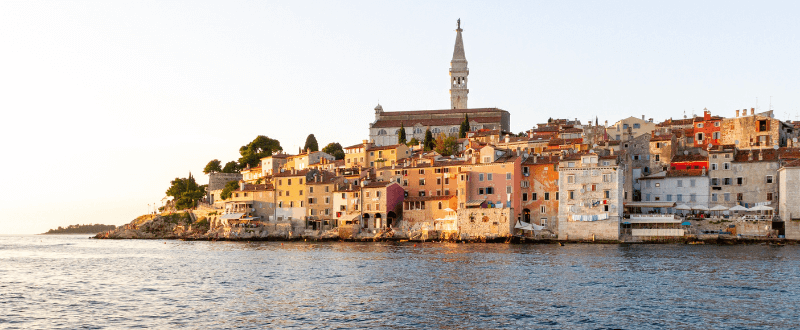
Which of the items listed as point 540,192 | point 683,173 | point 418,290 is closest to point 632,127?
point 683,173

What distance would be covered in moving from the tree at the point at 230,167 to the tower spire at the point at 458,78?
5123 cm

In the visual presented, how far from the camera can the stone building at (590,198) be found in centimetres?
6925

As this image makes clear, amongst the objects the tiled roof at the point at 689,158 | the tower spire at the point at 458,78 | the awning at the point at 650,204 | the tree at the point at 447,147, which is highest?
the tower spire at the point at 458,78

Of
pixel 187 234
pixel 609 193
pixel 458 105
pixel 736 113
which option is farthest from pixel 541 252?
pixel 458 105

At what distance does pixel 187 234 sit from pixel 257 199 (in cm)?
1545

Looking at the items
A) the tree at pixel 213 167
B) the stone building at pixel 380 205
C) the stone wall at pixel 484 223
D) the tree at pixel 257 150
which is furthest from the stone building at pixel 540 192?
the tree at pixel 213 167

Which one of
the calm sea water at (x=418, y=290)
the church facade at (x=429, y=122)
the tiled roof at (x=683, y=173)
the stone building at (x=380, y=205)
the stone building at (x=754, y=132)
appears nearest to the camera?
the calm sea water at (x=418, y=290)

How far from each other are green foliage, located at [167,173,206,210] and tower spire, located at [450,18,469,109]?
59334 mm

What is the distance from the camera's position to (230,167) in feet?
424

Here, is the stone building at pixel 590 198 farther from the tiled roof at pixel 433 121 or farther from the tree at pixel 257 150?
the tree at pixel 257 150

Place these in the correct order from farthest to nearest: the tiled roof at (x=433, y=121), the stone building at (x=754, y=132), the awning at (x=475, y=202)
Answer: the tiled roof at (x=433, y=121) < the stone building at (x=754, y=132) < the awning at (x=475, y=202)

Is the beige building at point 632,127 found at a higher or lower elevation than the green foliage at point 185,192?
higher

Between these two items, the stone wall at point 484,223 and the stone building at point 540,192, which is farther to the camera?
the stone building at point 540,192

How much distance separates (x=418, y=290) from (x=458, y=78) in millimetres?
126001
